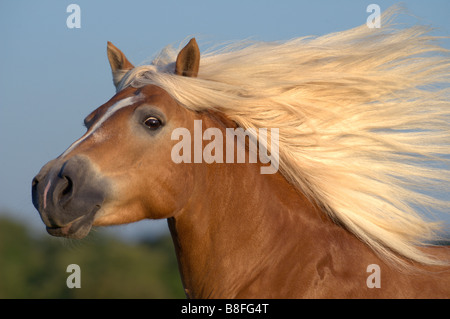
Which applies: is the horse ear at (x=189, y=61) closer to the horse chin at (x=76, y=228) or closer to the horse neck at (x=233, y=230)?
the horse neck at (x=233, y=230)

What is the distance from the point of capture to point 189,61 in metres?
4.36

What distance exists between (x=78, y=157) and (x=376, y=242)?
1952 millimetres

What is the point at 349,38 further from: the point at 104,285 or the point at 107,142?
the point at 104,285

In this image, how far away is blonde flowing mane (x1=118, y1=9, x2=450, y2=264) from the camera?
4.33 meters

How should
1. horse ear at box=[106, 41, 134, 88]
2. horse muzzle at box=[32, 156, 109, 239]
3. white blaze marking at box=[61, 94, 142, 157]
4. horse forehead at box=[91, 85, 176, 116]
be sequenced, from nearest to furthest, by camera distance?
horse muzzle at box=[32, 156, 109, 239] → white blaze marking at box=[61, 94, 142, 157] → horse forehead at box=[91, 85, 176, 116] → horse ear at box=[106, 41, 134, 88]

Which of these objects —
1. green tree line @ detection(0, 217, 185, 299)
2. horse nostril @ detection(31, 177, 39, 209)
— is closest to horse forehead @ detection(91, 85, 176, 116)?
horse nostril @ detection(31, 177, 39, 209)

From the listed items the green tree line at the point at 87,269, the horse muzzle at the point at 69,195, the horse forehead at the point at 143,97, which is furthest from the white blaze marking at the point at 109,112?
the green tree line at the point at 87,269

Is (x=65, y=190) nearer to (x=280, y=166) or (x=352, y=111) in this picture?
(x=280, y=166)

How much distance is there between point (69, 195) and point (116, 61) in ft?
4.61

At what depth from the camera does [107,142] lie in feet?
12.9

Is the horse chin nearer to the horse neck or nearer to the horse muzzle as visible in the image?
the horse muzzle

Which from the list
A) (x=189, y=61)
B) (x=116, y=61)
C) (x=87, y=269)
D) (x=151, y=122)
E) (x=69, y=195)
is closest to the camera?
(x=69, y=195)

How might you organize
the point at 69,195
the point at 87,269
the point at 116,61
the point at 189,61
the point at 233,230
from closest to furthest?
the point at 69,195 → the point at 233,230 → the point at 189,61 → the point at 116,61 → the point at 87,269

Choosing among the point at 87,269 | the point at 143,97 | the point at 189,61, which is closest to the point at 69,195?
the point at 143,97
